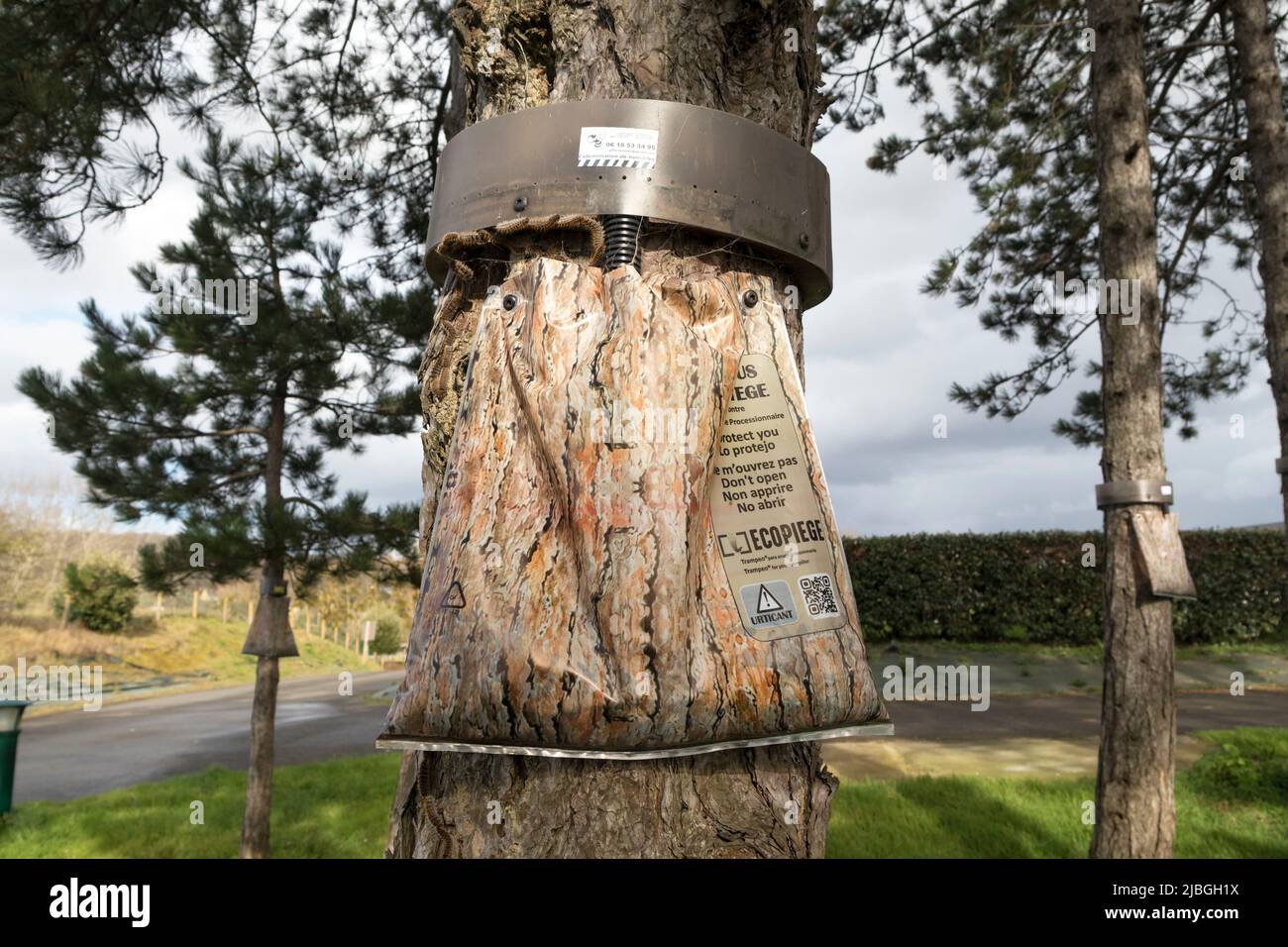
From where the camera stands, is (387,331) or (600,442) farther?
(387,331)

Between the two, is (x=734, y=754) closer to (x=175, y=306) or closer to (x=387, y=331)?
(x=387, y=331)

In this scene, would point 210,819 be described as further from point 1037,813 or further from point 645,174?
point 645,174

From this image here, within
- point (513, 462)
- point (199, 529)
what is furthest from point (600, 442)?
point (199, 529)

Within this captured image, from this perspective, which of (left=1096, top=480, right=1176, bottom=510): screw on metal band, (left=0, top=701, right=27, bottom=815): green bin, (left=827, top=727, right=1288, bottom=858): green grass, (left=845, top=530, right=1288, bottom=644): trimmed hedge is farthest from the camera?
(left=845, top=530, right=1288, bottom=644): trimmed hedge

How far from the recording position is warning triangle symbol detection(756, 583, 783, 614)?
3.27ft

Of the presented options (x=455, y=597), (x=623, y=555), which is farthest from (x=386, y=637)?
(x=623, y=555)

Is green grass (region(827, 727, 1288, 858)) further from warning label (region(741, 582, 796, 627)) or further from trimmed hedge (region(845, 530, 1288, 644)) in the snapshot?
trimmed hedge (region(845, 530, 1288, 644))

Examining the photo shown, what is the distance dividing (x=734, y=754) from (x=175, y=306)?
6119mm

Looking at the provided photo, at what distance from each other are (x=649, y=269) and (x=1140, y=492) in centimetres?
303

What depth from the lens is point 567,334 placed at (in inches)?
39.1

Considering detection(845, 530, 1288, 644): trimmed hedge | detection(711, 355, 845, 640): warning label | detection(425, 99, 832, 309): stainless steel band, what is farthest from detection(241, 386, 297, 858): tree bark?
detection(845, 530, 1288, 644): trimmed hedge

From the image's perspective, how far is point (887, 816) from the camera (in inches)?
187

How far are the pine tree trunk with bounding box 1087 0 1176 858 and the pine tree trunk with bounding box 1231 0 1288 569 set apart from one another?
134 centimetres

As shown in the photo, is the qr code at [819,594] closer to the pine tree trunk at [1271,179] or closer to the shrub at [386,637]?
the pine tree trunk at [1271,179]
